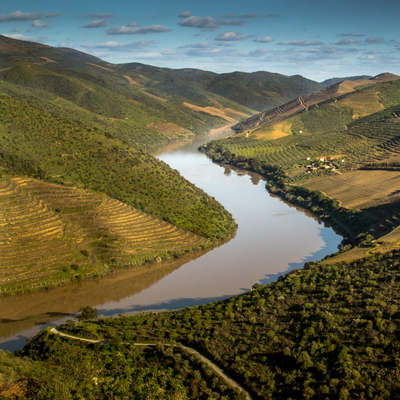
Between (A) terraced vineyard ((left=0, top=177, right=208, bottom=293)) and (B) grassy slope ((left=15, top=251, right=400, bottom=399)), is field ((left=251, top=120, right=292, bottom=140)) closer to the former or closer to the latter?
(A) terraced vineyard ((left=0, top=177, right=208, bottom=293))

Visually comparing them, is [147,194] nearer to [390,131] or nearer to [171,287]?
[171,287]

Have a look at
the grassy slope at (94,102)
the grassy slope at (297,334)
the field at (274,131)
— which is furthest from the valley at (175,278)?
the grassy slope at (94,102)

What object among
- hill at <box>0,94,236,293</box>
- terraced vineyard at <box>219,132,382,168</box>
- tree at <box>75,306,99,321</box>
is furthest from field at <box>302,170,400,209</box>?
tree at <box>75,306,99,321</box>

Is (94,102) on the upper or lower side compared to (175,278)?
upper

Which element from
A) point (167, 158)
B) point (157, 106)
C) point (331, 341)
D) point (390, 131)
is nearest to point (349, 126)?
point (390, 131)

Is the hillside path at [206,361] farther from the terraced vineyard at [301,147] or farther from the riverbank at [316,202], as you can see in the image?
the terraced vineyard at [301,147]

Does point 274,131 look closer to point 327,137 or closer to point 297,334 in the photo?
point 327,137

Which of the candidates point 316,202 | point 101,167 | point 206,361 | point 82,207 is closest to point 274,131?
point 316,202
